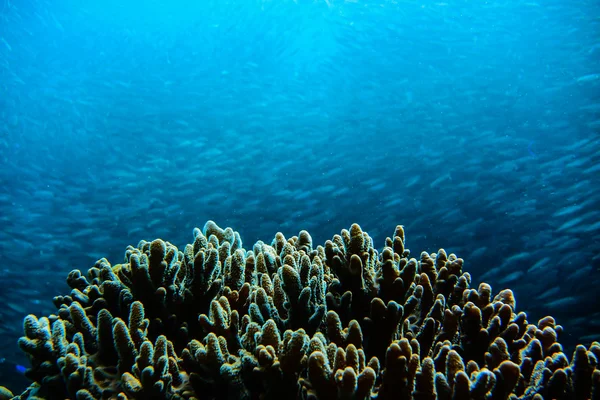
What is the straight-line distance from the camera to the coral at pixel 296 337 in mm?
1513

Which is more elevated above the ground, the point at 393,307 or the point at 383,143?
the point at 383,143

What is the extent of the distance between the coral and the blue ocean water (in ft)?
34.9

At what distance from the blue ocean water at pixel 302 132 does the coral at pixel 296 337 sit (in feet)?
34.9

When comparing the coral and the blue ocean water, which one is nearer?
the coral

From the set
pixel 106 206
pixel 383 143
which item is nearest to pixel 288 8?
pixel 383 143

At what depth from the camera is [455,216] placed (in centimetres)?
1292

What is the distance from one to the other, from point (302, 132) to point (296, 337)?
49.6ft

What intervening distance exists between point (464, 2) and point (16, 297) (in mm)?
23285

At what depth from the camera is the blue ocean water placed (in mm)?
13250

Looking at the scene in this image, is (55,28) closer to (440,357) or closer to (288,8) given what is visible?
(288,8)

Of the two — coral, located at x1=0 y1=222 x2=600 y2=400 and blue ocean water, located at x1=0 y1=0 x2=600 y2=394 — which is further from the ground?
blue ocean water, located at x1=0 y1=0 x2=600 y2=394

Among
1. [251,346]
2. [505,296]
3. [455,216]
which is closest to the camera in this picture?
[251,346]

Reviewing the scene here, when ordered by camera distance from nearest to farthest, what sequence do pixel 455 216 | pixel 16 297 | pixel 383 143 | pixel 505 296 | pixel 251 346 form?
pixel 251 346, pixel 505 296, pixel 455 216, pixel 16 297, pixel 383 143

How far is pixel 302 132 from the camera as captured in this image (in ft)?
53.0
